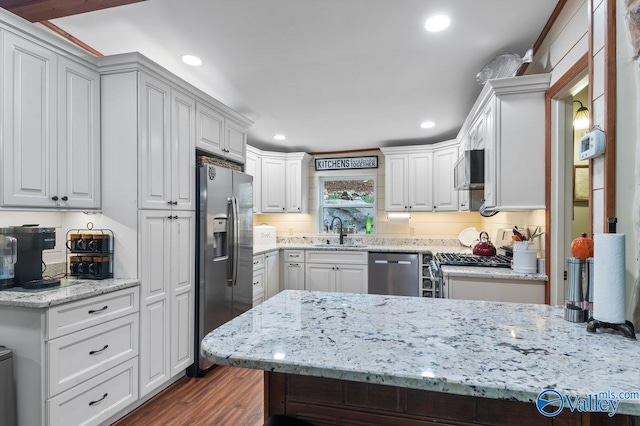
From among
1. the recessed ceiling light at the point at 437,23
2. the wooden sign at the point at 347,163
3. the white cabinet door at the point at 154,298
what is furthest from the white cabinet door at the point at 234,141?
the wooden sign at the point at 347,163

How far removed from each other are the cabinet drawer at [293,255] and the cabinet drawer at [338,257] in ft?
0.31

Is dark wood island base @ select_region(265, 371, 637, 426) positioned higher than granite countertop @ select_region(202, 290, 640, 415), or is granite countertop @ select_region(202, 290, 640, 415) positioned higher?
granite countertop @ select_region(202, 290, 640, 415)

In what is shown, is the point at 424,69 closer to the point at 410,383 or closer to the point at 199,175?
the point at 199,175

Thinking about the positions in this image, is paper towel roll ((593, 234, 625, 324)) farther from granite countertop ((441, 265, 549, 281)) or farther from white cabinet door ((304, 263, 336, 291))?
white cabinet door ((304, 263, 336, 291))

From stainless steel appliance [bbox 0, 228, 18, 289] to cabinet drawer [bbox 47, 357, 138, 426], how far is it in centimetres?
72

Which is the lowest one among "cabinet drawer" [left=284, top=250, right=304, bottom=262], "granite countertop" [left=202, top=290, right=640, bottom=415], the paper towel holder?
"cabinet drawer" [left=284, top=250, right=304, bottom=262]

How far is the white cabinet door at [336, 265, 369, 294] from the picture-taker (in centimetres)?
457

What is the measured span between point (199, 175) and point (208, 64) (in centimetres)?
88

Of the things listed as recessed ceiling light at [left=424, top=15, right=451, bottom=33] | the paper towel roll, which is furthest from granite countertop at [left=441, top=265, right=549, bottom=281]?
recessed ceiling light at [left=424, top=15, right=451, bottom=33]

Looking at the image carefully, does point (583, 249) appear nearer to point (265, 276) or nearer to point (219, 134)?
point (219, 134)

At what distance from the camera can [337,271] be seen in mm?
4688

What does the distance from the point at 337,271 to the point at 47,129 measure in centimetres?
361

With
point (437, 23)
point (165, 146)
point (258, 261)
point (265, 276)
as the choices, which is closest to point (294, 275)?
point (265, 276)

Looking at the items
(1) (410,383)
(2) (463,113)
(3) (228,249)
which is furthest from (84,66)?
(2) (463,113)
